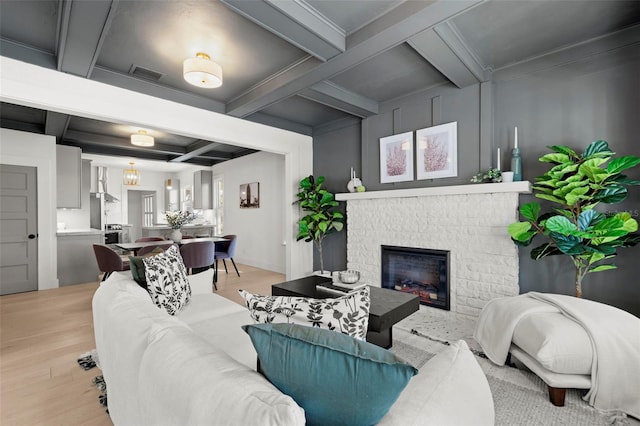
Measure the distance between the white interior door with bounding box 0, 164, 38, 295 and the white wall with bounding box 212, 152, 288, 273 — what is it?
11.7 ft

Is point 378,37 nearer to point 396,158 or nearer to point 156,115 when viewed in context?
point 396,158

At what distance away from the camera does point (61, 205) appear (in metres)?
5.11

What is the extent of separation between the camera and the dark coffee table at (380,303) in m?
2.05

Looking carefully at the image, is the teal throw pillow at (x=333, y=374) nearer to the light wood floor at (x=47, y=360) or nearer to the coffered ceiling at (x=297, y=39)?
the light wood floor at (x=47, y=360)

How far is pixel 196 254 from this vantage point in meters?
4.27

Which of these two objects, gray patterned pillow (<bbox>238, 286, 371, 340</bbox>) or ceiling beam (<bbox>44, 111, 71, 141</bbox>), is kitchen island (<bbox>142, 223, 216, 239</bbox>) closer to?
ceiling beam (<bbox>44, 111, 71, 141</bbox>)

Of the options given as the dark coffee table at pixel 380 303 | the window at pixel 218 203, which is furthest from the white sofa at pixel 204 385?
the window at pixel 218 203

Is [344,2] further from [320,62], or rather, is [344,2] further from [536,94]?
[536,94]

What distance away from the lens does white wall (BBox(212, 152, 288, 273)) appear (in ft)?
19.8

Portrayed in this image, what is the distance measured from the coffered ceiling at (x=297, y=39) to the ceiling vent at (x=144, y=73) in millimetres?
14

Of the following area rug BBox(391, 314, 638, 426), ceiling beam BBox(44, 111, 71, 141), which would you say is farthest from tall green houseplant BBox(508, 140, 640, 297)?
ceiling beam BBox(44, 111, 71, 141)

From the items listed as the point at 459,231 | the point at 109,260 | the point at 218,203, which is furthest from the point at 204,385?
the point at 218,203

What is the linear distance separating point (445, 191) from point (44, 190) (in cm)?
596

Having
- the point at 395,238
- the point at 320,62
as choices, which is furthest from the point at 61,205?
the point at 395,238
